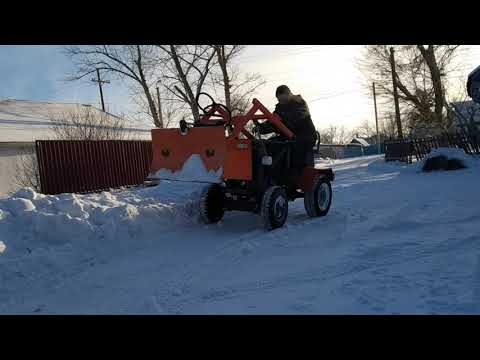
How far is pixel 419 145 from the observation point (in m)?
18.7

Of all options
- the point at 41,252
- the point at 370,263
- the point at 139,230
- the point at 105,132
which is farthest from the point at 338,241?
the point at 105,132

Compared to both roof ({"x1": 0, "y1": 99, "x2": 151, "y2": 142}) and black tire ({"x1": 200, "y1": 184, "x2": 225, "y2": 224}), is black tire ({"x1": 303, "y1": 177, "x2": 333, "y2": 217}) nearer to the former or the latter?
black tire ({"x1": 200, "y1": 184, "x2": 225, "y2": 224})

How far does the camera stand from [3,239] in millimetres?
4324

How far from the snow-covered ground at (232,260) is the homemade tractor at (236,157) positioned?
38cm

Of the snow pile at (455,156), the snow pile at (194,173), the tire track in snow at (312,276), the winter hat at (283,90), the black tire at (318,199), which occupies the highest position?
the winter hat at (283,90)

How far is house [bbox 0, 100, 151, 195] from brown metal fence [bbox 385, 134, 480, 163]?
13.5 meters

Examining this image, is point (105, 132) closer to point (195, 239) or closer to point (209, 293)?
point (195, 239)

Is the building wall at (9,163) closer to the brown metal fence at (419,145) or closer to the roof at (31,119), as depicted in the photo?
the roof at (31,119)

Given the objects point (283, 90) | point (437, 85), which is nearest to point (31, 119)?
point (283, 90)

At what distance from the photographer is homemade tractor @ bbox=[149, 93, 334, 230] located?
16.9ft

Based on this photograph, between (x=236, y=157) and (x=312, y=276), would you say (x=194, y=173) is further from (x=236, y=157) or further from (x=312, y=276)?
(x=312, y=276)

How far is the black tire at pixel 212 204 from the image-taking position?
5910 mm

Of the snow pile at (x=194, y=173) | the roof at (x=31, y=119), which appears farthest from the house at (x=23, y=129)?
the snow pile at (x=194, y=173)

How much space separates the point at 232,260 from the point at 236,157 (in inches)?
65.5
